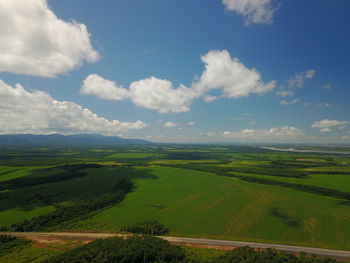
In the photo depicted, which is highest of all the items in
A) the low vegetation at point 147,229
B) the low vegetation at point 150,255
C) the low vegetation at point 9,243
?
the low vegetation at point 150,255

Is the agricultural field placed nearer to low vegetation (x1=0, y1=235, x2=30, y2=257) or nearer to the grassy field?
the grassy field

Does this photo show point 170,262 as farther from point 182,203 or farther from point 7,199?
point 7,199

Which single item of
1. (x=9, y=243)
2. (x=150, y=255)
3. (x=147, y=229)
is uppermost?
(x=150, y=255)

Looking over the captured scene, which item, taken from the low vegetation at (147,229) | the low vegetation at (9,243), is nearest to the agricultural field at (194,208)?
the low vegetation at (147,229)

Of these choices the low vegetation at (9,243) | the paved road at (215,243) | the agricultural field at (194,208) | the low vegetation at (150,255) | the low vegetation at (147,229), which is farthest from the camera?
the agricultural field at (194,208)

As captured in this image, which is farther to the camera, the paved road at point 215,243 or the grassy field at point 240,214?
the grassy field at point 240,214

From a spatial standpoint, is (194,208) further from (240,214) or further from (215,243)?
(215,243)

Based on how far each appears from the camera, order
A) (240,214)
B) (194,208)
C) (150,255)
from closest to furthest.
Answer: (150,255) → (240,214) → (194,208)

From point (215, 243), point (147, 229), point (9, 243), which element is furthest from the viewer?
point (147, 229)

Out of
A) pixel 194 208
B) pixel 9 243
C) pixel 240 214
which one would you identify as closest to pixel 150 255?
pixel 9 243

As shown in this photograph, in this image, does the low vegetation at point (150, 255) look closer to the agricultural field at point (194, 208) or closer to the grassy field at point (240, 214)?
the agricultural field at point (194, 208)

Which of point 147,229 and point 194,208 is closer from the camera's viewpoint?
point 147,229

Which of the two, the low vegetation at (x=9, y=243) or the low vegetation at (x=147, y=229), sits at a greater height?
the low vegetation at (x=147, y=229)

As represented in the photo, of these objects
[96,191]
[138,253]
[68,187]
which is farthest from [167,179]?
[138,253]
